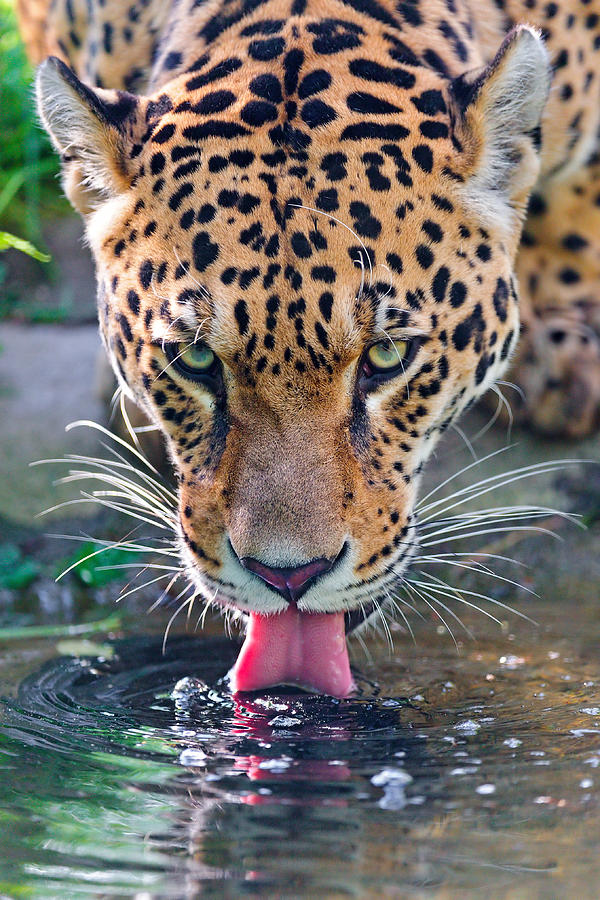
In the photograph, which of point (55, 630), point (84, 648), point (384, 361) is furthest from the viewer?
point (55, 630)

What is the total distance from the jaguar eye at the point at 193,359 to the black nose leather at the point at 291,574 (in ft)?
2.25

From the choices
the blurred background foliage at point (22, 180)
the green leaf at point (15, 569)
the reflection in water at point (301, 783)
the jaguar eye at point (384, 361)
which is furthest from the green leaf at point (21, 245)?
the blurred background foliage at point (22, 180)

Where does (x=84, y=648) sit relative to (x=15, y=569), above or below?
below

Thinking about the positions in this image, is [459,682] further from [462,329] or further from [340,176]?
[340,176]

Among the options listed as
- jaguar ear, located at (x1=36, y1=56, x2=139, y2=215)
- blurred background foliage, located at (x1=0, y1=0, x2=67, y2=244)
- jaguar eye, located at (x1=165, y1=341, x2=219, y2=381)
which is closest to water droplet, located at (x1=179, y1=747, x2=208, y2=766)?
jaguar eye, located at (x1=165, y1=341, x2=219, y2=381)

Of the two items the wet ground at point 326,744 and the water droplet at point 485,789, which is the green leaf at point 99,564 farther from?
the water droplet at point 485,789

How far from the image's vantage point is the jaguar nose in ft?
13.3

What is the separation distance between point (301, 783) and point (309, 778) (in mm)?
49

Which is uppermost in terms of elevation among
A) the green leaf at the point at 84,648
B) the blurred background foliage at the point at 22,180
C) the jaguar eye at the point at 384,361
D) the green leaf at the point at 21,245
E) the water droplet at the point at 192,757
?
the blurred background foliage at the point at 22,180

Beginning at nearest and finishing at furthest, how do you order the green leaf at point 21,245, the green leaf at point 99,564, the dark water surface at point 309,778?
the dark water surface at point 309,778 < the green leaf at point 21,245 < the green leaf at point 99,564

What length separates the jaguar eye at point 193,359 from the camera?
14.4 feet

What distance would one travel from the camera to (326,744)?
415 cm

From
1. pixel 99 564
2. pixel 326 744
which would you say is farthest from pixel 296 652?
pixel 99 564

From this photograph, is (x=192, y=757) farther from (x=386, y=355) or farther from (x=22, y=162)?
(x=22, y=162)
